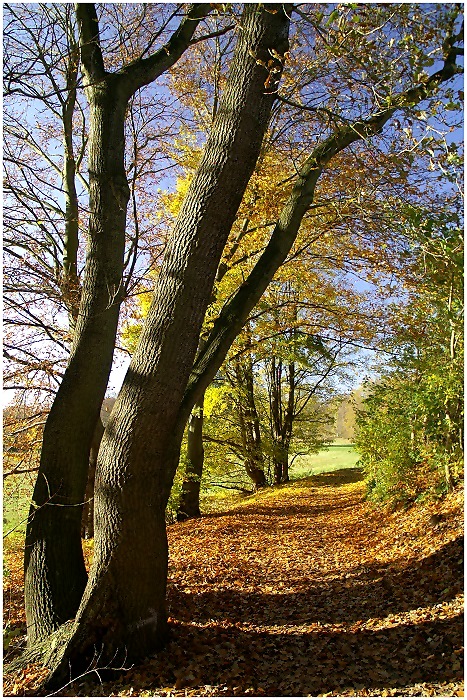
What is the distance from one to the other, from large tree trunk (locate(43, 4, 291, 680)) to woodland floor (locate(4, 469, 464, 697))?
44cm

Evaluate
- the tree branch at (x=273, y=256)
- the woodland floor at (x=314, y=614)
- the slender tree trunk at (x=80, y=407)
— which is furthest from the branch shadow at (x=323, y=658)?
the tree branch at (x=273, y=256)

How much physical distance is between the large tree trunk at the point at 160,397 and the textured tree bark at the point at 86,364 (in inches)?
23.0

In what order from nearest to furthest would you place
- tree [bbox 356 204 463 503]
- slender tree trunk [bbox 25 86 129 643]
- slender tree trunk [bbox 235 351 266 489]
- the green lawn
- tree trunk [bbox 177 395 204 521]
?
slender tree trunk [bbox 25 86 129 643] < tree [bbox 356 204 463 503] < tree trunk [bbox 177 395 204 521] < slender tree trunk [bbox 235 351 266 489] < the green lawn

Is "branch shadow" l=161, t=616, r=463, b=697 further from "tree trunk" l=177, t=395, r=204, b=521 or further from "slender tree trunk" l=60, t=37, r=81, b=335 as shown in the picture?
"tree trunk" l=177, t=395, r=204, b=521

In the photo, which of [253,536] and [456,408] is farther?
[253,536]

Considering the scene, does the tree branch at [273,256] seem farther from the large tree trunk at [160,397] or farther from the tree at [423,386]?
the tree at [423,386]

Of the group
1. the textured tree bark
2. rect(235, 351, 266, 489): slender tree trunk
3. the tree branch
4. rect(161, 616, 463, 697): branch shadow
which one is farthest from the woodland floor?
rect(235, 351, 266, 489): slender tree trunk

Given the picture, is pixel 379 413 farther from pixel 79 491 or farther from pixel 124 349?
pixel 79 491

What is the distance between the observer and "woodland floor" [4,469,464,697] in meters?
3.66

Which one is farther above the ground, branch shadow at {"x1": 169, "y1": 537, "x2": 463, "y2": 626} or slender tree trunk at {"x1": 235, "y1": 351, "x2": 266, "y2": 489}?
slender tree trunk at {"x1": 235, "y1": 351, "x2": 266, "y2": 489}

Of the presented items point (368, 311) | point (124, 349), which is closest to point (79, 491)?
point (124, 349)

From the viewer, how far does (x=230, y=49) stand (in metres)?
9.38

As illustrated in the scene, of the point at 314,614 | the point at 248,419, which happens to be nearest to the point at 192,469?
the point at 248,419

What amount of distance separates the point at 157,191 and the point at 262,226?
9.31ft
